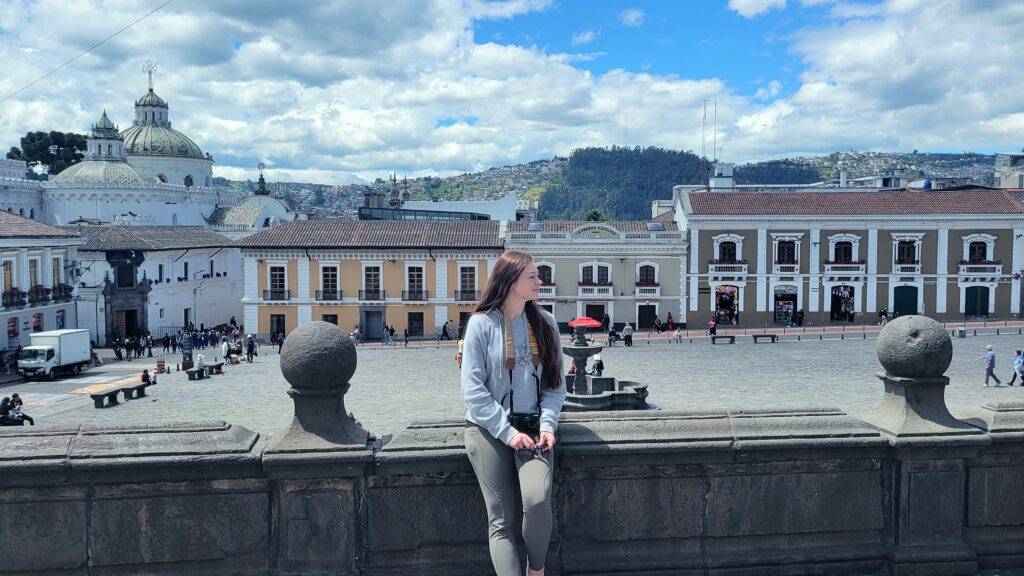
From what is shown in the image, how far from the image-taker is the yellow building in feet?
140

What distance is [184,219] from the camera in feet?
211

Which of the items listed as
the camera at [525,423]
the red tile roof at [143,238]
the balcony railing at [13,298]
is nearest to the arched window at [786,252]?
the red tile roof at [143,238]

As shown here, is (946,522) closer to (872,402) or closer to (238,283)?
(872,402)

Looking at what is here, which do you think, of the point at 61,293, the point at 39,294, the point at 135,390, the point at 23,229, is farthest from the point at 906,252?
the point at 23,229

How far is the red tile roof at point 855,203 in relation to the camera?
138 feet

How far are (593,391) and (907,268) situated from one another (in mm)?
29092

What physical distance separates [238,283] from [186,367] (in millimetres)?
28564

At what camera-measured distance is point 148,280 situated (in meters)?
45.5

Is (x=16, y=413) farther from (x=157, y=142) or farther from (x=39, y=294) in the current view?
(x=157, y=142)

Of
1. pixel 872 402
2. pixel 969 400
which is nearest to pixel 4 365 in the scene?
pixel 872 402

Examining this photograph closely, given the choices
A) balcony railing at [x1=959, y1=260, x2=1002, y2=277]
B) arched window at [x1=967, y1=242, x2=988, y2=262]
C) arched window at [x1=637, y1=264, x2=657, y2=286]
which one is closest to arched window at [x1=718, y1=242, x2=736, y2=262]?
arched window at [x1=637, y1=264, x2=657, y2=286]

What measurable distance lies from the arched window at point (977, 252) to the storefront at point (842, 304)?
614 cm

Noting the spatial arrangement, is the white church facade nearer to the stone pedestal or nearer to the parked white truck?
the parked white truck

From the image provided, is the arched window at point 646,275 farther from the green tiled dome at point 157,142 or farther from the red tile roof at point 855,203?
the green tiled dome at point 157,142
